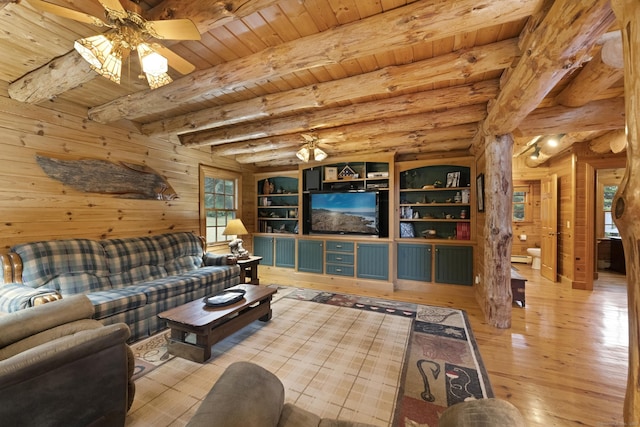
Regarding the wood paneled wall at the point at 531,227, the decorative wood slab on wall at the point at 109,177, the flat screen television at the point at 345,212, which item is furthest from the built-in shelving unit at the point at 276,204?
the wood paneled wall at the point at 531,227

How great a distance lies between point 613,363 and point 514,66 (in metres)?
2.67

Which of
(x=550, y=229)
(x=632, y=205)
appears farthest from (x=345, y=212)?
(x=550, y=229)

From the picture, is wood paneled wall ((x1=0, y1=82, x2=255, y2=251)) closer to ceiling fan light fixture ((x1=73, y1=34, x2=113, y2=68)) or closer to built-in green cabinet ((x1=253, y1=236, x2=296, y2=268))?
built-in green cabinet ((x1=253, y1=236, x2=296, y2=268))

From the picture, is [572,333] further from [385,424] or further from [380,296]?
[385,424]

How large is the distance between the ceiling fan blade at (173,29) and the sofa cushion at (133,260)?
2.75 meters

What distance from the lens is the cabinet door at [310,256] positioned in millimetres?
4883

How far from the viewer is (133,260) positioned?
3.19m

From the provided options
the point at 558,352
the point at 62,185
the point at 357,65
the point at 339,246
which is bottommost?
the point at 558,352

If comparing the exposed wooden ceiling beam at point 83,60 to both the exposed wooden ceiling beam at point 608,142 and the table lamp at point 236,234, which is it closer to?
the table lamp at point 236,234

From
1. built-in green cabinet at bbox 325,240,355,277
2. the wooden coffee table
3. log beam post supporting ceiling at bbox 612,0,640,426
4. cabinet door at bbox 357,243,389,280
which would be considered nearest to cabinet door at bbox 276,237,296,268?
built-in green cabinet at bbox 325,240,355,277

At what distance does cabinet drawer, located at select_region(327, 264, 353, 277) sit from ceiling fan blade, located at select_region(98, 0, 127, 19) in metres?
4.20

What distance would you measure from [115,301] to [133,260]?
94 cm

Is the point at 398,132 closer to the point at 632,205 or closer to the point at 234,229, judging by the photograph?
the point at 234,229

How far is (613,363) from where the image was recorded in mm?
2141
